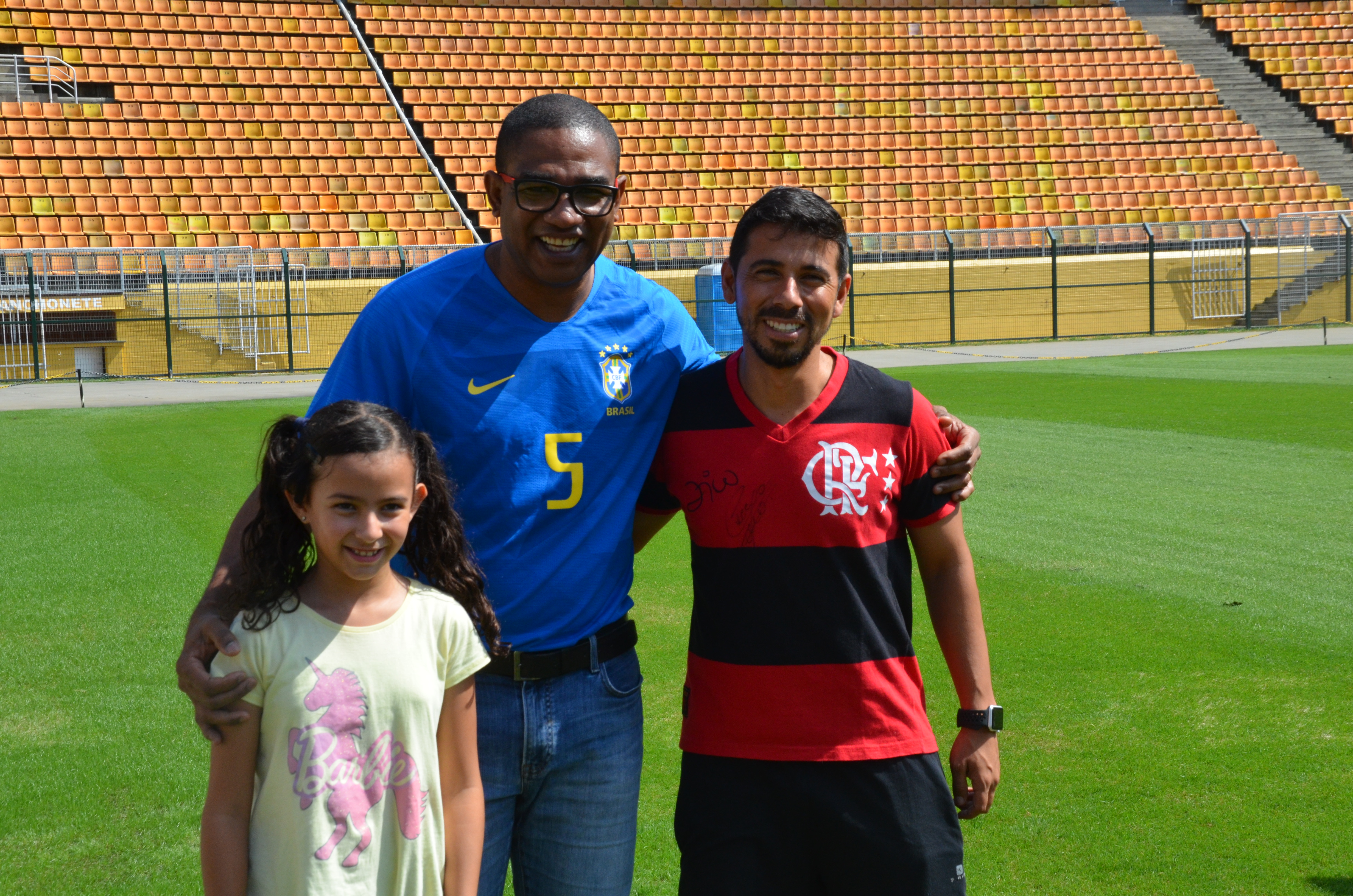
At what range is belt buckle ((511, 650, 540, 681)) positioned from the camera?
7.33 ft

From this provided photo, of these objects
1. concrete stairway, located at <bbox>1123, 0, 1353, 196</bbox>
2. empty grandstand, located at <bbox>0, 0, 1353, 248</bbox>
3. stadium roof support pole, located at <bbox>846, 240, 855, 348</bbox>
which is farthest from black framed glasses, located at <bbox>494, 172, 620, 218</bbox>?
concrete stairway, located at <bbox>1123, 0, 1353, 196</bbox>

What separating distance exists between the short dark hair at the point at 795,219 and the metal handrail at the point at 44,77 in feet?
77.8

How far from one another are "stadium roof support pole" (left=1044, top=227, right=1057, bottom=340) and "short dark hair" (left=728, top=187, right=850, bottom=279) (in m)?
23.1

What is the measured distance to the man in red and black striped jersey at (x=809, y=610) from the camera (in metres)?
2.22

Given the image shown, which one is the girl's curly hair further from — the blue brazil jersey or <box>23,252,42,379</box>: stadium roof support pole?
<box>23,252,42,379</box>: stadium roof support pole

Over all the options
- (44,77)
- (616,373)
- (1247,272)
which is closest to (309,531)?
(616,373)

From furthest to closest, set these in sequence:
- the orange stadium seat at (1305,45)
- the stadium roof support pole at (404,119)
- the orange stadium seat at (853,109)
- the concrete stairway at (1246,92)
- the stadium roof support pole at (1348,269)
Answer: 1. the orange stadium seat at (1305,45)
2. the concrete stairway at (1246,92)
3. the orange stadium seat at (853,109)
4. the stadium roof support pole at (1348,269)
5. the stadium roof support pole at (404,119)

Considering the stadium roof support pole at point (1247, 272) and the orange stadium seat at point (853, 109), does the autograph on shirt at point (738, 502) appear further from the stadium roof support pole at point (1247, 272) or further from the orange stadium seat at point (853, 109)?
the stadium roof support pole at point (1247, 272)

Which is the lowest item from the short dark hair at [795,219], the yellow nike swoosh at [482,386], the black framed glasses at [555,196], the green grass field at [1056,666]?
the green grass field at [1056,666]

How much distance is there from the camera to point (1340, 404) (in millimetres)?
12719

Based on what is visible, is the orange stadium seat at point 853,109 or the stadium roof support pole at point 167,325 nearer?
the stadium roof support pole at point 167,325

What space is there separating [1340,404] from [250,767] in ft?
43.3

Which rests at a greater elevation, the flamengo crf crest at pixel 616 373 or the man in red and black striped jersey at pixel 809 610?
the flamengo crf crest at pixel 616 373

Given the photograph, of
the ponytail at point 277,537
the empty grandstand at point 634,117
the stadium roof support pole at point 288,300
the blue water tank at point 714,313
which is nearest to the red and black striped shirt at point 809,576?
the ponytail at point 277,537
